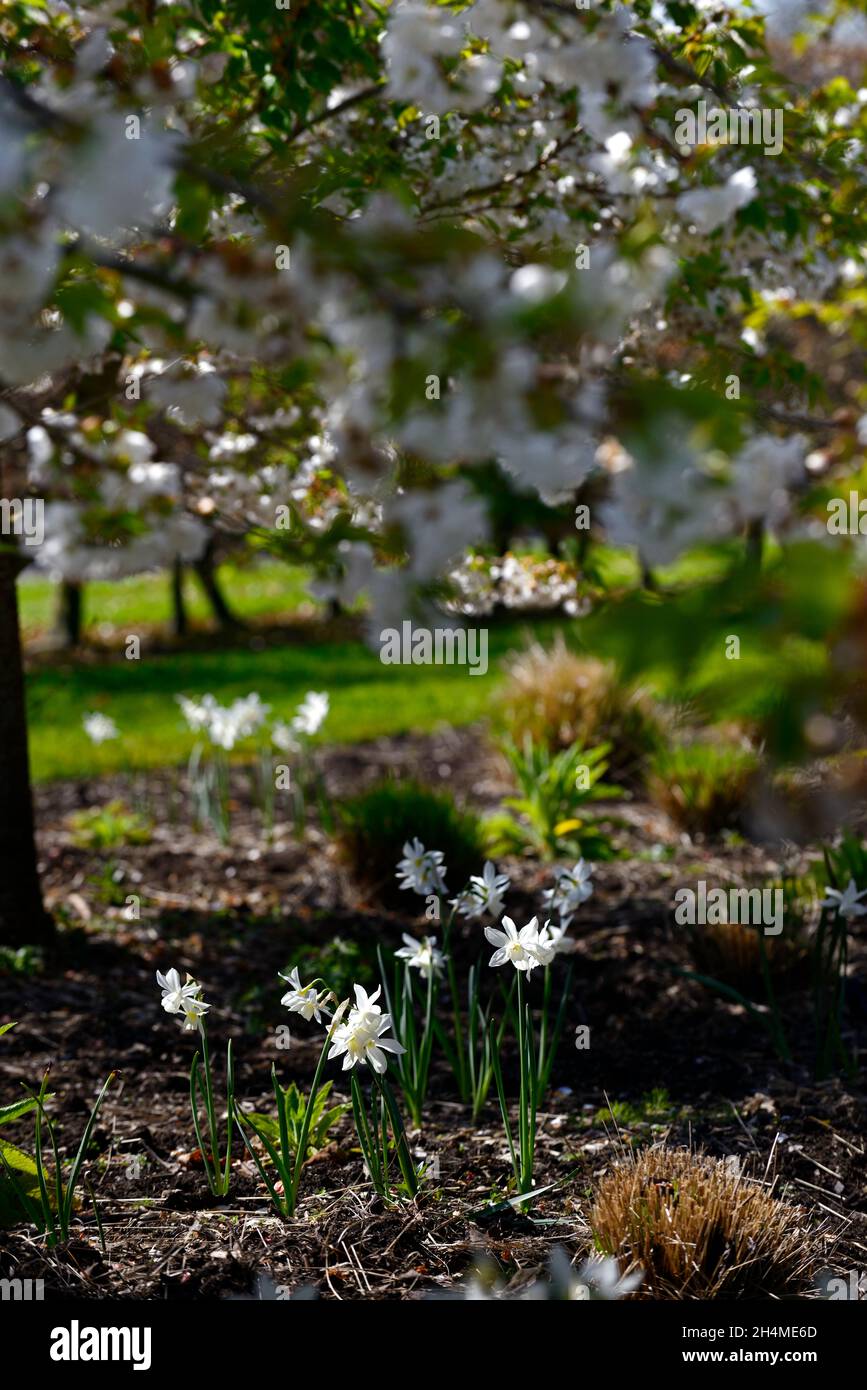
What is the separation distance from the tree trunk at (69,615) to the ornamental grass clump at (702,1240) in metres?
10.8

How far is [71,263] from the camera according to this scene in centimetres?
181

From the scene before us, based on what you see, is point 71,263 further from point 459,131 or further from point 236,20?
point 459,131

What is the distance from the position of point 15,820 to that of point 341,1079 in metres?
1.57

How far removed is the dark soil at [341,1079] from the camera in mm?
2459

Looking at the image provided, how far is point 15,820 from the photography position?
4207mm

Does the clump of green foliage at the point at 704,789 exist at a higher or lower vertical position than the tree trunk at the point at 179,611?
lower

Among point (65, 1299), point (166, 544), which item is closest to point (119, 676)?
point (166, 544)

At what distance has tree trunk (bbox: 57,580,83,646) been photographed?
492 inches

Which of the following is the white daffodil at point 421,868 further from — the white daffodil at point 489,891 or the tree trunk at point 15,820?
the tree trunk at point 15,820

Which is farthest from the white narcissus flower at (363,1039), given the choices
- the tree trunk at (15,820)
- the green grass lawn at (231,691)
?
the green grass lawn at (231,691)

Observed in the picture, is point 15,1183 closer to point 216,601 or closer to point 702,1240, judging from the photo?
point 702,1240

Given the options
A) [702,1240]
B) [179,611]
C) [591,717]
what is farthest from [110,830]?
[179,611]

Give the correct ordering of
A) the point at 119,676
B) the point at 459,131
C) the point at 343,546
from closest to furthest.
Result: the point at 343,546 → the point at 459,131 → the point at 119,676
